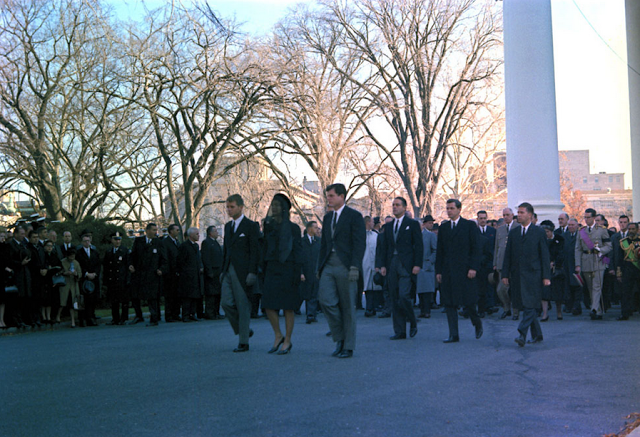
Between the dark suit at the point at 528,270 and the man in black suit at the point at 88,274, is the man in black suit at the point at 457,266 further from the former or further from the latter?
the man in black suit at the point at 88,274

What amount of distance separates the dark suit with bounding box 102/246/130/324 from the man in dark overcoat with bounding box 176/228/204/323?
115 centimetres

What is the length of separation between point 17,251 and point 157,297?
9.87ft

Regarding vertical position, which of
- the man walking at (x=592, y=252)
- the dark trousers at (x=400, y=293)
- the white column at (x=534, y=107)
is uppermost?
the white column at (x=534, y=107)

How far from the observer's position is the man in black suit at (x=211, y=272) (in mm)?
17203

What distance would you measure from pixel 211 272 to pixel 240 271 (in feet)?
25.3

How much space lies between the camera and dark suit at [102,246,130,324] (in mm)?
16156

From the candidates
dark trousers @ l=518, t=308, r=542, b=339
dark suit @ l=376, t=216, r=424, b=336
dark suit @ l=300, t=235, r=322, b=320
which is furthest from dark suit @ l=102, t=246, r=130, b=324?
dark trousers @ l=518, t=308, r=542, b=339

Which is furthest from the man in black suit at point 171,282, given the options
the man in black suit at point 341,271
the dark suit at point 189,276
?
the man in black suit at point 341,271

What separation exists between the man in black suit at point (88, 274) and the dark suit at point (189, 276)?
176 centimetres

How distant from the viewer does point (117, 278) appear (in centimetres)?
1620

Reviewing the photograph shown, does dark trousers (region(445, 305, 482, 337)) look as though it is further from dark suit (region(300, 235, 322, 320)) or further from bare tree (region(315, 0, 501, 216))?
bare tree (region(315, 0, 501, 216))

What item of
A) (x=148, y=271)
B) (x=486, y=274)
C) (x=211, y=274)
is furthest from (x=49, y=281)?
(x=486, y=274)

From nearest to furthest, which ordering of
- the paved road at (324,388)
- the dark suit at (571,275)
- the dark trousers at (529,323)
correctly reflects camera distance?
the paved road at (324,388) < the dark trousers at (529,323) < the dark suit at (571,275)

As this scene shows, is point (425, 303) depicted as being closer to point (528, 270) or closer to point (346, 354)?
point (528, 270)
